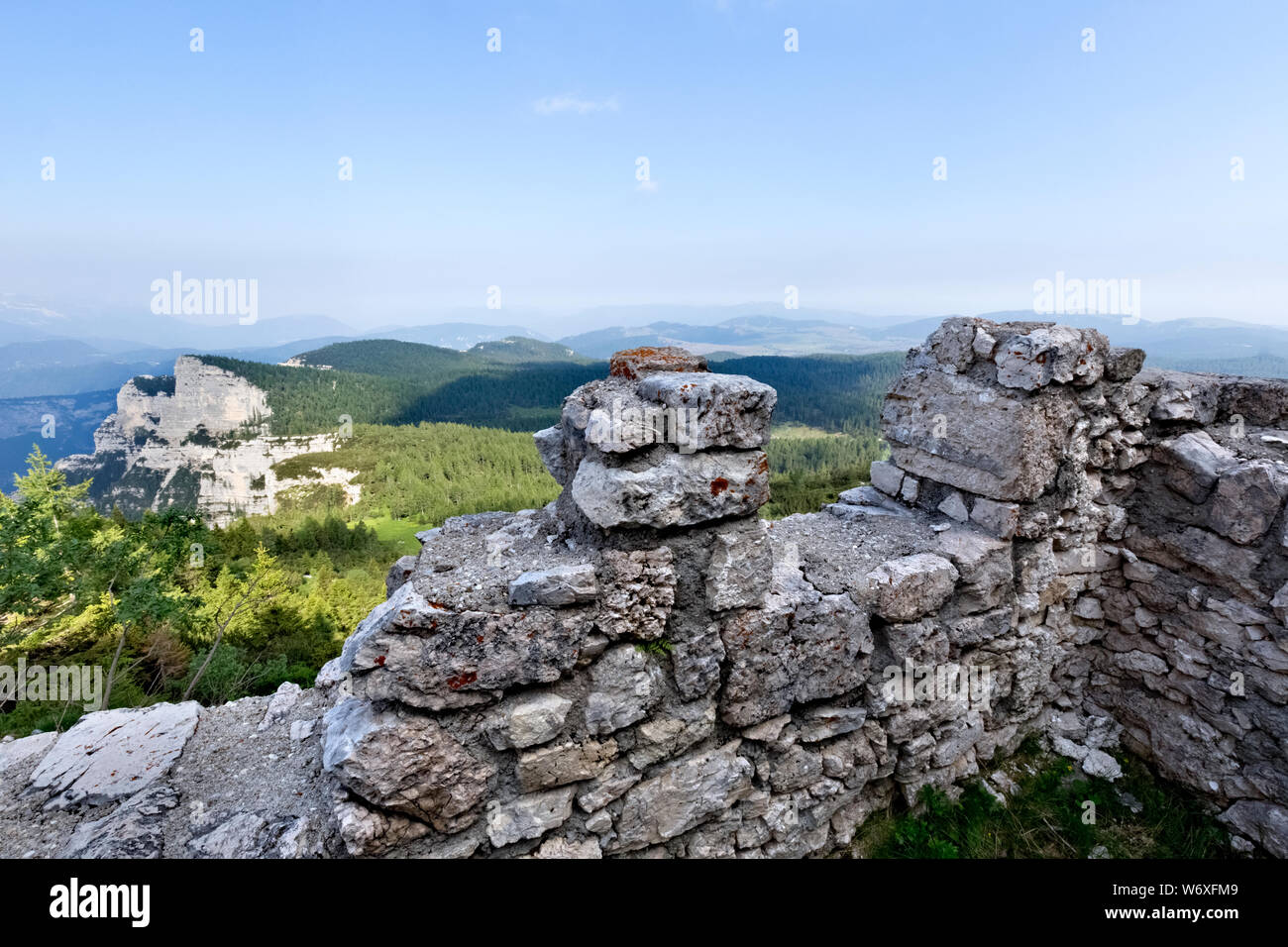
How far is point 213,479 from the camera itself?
99.6 meters

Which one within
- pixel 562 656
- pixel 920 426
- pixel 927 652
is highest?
pixel 920 426

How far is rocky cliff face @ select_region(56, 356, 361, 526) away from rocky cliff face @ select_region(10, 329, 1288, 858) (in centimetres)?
9141

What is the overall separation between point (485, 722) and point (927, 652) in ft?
13.8

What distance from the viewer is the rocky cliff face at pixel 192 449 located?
9488 cm

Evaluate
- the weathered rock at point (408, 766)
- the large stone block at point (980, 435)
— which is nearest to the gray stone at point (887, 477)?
the large stone block at point (980, 435)

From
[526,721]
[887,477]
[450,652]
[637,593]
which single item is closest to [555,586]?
[637,593]

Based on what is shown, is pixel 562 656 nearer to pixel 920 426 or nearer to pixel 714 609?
pixel 714 609

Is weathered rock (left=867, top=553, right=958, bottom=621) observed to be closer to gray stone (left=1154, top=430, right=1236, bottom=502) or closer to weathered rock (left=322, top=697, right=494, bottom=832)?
gray stone (left=1154, top=430, right=1236, bottom=502)

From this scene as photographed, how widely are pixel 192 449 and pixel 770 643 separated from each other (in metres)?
137

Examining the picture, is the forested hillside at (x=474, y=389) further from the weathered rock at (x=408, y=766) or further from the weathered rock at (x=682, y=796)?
the weathered rock at (x=408, y=766)

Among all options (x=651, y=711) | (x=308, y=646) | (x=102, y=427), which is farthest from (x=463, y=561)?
(x=102, y=427)
